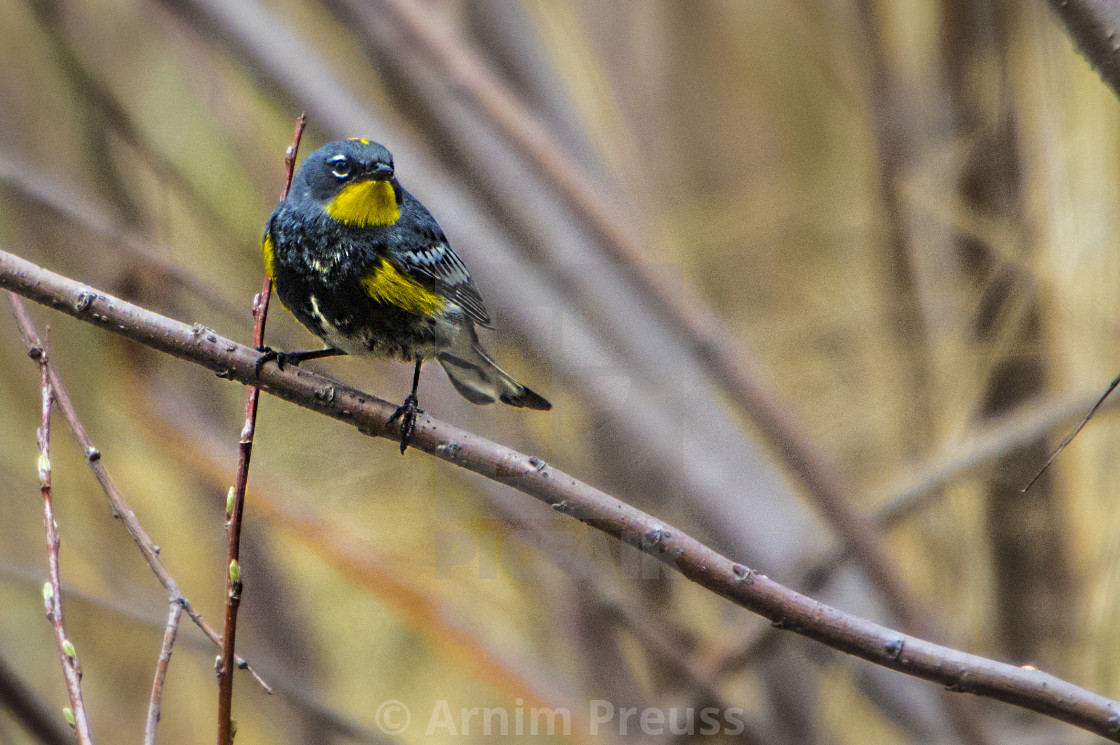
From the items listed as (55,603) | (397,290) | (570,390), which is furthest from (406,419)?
(570,390)

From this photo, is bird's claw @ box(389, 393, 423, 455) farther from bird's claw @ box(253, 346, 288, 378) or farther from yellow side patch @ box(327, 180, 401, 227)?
yellow side patch @ box(327, 180, 401, 227)

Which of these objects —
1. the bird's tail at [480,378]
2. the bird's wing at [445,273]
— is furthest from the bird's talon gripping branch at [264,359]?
the bird's tail at [480,378]

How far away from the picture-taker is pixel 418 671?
4121 mm

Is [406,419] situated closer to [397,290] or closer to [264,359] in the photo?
[264,359]

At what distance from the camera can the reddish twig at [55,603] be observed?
1236mm

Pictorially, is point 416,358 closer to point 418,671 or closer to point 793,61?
point 418,671

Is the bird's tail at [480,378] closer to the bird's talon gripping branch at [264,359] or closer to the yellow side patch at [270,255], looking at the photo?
the yellow side patch at [270,255]

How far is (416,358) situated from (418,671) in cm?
233

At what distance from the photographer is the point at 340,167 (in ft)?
7.07

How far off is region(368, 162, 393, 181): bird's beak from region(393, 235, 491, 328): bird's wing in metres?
0.19

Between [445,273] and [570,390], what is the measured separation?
1382 millimetres

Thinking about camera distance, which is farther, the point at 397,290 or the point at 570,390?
the point at 570,390

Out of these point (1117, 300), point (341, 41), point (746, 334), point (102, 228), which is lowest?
point (102, 228)

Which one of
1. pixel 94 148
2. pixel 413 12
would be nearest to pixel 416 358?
pixel 413 12
